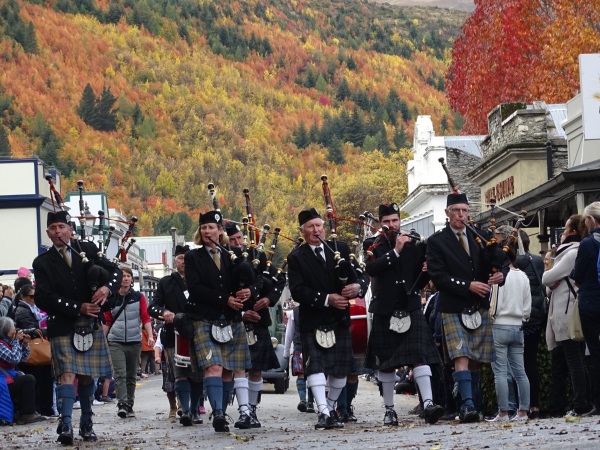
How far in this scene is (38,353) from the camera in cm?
1644

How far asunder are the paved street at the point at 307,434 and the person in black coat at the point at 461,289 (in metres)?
0.55

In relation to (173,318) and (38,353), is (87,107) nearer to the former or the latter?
(38,353)

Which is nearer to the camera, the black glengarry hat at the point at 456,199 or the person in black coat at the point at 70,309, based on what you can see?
the person in black coat at the point at 70,309

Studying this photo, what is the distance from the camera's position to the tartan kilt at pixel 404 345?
12.0 metres

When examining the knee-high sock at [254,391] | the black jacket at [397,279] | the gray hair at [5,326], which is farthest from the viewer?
the gray hair at [5,326]

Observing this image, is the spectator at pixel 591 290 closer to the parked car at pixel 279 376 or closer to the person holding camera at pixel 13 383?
the person holding camera at pixel 13 383

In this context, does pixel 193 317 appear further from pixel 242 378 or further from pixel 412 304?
pixel 412 304

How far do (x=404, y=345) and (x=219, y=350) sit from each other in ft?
5.56

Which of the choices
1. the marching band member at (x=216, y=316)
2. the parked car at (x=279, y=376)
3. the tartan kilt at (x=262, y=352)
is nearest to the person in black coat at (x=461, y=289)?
the marching band member at (x=216, y=316)

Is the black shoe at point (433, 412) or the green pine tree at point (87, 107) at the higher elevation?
the green pine tree at point (87, 107)

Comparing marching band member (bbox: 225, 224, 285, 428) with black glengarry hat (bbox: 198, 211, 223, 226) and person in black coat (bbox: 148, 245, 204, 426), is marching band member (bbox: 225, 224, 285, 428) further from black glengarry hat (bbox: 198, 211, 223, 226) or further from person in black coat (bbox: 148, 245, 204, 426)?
black glengarry hat (bbox: 198, 211, 223, 226)

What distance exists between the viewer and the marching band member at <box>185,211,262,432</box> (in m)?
12.2

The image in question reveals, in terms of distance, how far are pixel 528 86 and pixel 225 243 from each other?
43.6 metres

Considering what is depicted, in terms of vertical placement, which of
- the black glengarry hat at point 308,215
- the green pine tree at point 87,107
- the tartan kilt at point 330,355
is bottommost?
the tartan kilt at point 330,355
